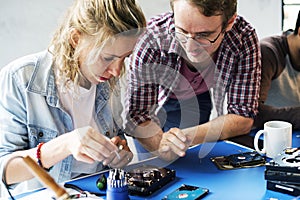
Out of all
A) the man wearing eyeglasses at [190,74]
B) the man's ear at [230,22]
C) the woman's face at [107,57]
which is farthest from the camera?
the man's ear at [230,22]

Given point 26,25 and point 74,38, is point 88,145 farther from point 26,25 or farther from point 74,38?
point 26,25

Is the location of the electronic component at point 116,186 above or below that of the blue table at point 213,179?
above

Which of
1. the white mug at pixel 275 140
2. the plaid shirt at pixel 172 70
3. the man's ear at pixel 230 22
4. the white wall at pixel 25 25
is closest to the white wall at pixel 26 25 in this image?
the white wall at pixel 25 25

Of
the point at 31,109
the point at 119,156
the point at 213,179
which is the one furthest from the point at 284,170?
the point at 31,109

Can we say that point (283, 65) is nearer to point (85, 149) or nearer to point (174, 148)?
point (174, 148)

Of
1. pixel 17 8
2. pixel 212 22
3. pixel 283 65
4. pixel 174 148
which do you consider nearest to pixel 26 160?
pixel 174 148

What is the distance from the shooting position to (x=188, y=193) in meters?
A: 1.17

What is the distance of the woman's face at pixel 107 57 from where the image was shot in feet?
3.98

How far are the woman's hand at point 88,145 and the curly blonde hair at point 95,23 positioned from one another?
0.71ft

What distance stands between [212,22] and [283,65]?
721 millimetres

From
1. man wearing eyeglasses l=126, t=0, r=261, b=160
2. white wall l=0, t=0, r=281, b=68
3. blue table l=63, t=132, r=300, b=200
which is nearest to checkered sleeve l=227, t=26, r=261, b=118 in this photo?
man wearing eyeglasses l=126, t=0, r=261, b=160

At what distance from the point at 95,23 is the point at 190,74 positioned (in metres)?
0.63

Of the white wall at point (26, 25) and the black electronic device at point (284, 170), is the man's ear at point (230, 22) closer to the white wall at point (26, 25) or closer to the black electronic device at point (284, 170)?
the black electronic device at point (284, 170)

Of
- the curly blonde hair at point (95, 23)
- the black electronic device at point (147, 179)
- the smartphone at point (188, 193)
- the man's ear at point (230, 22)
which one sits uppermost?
the curly blonde hair at point (95, 23)
